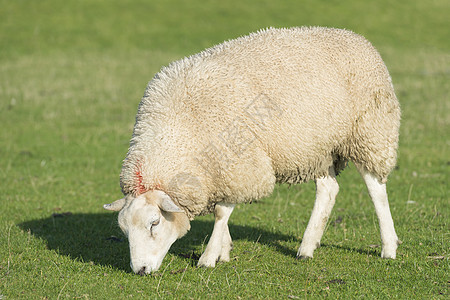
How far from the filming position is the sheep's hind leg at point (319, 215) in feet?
22.5

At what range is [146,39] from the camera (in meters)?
28.3

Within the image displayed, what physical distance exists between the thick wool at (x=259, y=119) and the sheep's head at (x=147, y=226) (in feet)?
0.65

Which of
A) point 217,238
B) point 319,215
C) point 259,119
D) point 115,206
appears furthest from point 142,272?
point 319,215

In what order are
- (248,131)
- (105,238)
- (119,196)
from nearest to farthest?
(248,131), (105,238), (119,196)

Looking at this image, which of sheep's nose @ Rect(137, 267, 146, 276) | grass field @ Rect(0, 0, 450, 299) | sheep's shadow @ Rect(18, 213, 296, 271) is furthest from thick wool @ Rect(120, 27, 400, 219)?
sheep's shadow @ Rect(18, 213, 296, 271)

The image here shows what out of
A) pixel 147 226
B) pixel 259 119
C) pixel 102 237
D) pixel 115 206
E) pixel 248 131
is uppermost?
pixel 259 119

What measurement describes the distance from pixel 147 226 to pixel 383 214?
2.85 m

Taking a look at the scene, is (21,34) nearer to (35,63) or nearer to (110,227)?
(35,63)

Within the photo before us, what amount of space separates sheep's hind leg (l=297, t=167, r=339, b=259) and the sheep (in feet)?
0.08

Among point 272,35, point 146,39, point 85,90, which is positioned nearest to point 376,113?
point 272,35

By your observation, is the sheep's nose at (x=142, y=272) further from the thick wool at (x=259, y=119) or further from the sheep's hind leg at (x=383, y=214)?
the sheep's hind leg at (x=383, y=214)

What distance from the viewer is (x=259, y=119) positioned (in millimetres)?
6145

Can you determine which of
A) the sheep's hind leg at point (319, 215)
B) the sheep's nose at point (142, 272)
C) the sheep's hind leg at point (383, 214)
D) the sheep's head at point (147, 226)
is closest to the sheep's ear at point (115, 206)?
the sheep's head at point (147, 226)

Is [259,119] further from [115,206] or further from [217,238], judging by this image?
[115,206]
